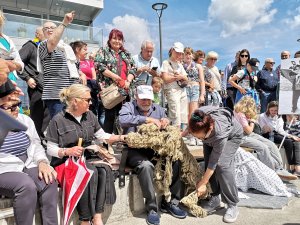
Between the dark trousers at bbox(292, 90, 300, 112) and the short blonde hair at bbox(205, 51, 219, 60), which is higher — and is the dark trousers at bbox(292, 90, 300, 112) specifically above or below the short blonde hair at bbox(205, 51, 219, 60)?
below

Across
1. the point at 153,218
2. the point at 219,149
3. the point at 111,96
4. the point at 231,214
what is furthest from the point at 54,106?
the point at 231,214

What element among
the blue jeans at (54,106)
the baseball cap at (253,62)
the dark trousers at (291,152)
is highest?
A: the baseball cap at (253,62)

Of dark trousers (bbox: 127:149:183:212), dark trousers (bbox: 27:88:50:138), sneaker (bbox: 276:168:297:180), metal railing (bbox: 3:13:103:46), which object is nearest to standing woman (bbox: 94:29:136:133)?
dark trousers (bbox: 27:88:50:138)

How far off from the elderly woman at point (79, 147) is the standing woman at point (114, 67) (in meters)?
1.12

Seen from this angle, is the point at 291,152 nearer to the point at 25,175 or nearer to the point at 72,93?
the point at 72,93

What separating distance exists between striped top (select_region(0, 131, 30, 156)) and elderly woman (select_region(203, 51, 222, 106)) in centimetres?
414

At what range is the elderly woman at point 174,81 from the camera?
477 cm

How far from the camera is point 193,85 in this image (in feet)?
17.2

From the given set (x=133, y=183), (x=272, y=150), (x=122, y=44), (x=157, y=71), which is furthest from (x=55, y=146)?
(x=272, y=150)

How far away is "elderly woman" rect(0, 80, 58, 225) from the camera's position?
7.14ft

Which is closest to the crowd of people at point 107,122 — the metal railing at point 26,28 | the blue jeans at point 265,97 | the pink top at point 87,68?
the pink top at point 87,68

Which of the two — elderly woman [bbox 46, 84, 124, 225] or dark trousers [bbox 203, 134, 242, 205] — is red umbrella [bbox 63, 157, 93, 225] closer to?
elderly woman [bbox 46, 84, 124, 225]

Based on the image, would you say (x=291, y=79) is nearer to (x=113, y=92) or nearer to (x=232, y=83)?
(x=232, y=83)

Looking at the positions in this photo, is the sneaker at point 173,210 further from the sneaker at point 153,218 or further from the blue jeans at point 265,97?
the blue jeans at point 265,97
